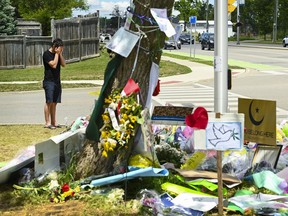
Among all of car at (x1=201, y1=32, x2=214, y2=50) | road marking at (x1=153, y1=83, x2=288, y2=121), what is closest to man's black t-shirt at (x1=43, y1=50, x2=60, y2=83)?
road marking at (x1=153, y1=83, x2=288, y2=121)

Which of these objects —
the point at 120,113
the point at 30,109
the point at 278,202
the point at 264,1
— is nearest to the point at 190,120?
the point at 120,113

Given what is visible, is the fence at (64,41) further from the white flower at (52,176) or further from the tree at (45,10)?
the white flower at (52,176)

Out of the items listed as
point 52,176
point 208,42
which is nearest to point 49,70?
point 52,176

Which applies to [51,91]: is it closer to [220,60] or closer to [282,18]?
[220,60]

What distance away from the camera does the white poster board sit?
4836 millimetres

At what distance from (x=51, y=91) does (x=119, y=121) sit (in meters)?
5.00

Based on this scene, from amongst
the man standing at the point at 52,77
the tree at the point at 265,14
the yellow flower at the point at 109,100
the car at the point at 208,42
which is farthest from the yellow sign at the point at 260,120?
the tree at the point at 265,14

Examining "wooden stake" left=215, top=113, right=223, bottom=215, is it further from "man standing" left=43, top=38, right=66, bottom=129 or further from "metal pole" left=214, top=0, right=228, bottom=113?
"man standing" left=43, top=38, right=66, bottom=129

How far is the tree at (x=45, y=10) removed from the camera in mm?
38625

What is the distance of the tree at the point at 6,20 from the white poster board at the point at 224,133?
27.8m

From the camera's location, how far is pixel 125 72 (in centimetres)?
569

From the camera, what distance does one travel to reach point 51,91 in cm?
1020

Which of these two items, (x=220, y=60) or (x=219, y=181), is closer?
(x=219, y=181)

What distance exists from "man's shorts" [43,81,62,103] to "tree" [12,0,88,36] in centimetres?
2822
